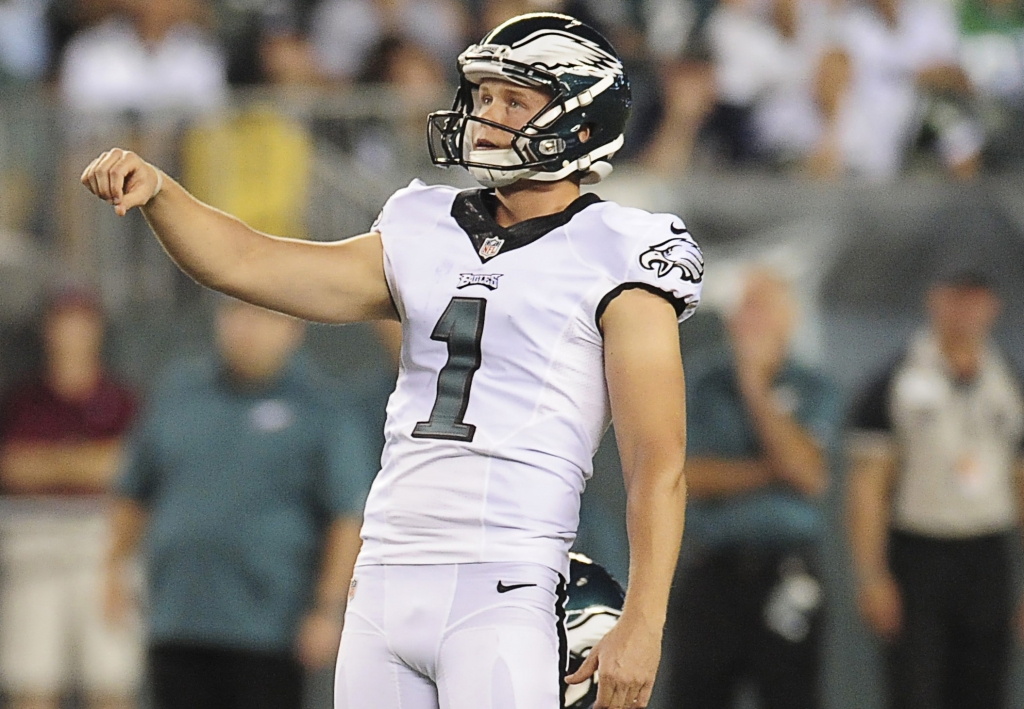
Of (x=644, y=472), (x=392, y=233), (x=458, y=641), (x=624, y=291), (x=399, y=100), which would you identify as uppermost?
(x=399, y=100)

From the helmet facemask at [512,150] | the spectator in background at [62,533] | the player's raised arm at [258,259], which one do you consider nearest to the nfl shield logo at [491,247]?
the helmet facemask at [512,150]

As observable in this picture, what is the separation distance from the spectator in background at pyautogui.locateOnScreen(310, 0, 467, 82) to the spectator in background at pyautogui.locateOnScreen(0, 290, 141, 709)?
7.12 ft

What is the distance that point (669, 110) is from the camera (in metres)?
7.90

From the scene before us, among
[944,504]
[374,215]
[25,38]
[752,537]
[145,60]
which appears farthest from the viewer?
[25,38]

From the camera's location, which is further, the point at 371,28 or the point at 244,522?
the point at 371,28

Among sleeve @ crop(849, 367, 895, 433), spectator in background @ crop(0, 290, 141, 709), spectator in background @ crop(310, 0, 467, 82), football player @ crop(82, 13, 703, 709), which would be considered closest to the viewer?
football player @ crop(82, 13, 703, 709)

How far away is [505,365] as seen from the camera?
3039 millimetres

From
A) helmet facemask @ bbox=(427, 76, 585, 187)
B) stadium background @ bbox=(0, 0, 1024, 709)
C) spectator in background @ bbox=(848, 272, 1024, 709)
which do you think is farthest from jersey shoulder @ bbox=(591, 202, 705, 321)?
stadium background @ bbox=(0, 0, 1024, 709)

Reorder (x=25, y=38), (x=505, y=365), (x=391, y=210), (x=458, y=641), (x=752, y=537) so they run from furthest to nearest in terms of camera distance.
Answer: (x=25, y=38) < (x=752, y=537) < (x=391, y=210) < (x=505, y=365) < (x=458, y=641)

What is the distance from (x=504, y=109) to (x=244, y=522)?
3.02 meters

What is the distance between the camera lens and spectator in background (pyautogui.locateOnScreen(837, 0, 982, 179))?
25.9 ft

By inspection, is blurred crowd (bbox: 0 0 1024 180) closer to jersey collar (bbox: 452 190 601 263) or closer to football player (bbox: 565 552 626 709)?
jersey collar (bbox: 452 190 601 263)

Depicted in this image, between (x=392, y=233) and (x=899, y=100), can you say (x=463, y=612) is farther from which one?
(x=899, y=100)

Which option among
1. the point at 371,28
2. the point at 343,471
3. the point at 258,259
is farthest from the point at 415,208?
the point at 371,28
